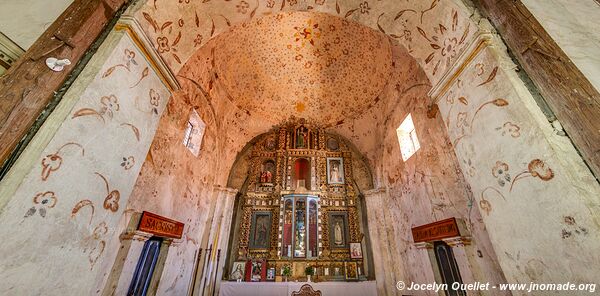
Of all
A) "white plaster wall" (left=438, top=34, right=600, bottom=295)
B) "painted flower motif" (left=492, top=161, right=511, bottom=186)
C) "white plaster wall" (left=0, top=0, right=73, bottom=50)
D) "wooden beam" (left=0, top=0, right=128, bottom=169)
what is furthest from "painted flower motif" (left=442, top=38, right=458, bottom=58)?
"white plaster wall" (left=0, top=0, right=73, bottom=50)

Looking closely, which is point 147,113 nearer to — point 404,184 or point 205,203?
point 205,203

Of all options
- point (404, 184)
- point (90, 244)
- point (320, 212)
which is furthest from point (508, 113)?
point (320, 212)

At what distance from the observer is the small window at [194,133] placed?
15.4 ft

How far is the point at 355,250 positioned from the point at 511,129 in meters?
5.60

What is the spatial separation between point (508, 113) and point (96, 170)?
274 centimetres

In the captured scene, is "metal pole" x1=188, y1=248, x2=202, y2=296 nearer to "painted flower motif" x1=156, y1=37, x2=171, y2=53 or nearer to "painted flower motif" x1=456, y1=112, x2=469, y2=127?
"painted flower motif" x1=156, y1=37, x2=171, y2=53

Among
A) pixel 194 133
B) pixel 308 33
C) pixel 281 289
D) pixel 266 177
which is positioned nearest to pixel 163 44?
pixel 194 133

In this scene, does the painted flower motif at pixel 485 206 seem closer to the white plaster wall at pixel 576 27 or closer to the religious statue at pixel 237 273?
the white plaster wall at pixel 576 27

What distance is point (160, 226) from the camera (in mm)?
3643

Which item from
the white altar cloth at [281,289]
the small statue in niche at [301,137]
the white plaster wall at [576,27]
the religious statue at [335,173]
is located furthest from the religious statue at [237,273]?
the white plaster wall at [576,27]

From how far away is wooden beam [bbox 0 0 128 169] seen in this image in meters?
1.11

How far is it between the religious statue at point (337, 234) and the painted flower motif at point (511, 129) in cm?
578

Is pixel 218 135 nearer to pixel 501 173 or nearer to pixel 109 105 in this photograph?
pixel 109 105

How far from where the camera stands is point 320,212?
6.63 metres
